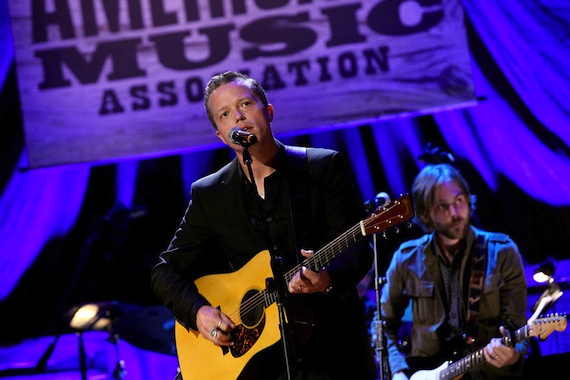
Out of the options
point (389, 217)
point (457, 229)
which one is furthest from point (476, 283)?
point (389, 217)

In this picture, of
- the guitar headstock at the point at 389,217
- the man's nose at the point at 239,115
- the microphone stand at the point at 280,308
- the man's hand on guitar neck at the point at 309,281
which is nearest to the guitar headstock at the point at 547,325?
the guitar headstock at the point at 389,217

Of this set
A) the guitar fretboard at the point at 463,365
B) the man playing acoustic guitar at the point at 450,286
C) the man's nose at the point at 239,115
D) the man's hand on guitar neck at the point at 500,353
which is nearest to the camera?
the man's nose at the point at 239,115

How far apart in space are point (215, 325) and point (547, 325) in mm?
2132

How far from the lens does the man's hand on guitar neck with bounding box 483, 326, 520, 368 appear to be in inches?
188

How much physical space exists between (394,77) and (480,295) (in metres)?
1.84

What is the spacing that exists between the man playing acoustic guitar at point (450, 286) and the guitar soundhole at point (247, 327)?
6.27 feet

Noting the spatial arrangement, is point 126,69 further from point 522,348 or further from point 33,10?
point 522,348

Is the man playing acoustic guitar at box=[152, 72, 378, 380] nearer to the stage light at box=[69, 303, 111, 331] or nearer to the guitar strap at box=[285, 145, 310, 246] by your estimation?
the guitar strap at box=[285, 145, 310, 246]

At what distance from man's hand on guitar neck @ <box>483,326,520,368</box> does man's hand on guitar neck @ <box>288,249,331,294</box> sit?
199 cm

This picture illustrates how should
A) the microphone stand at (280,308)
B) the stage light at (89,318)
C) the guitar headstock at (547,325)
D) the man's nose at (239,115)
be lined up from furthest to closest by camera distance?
1. the stage light at (89,318)
2. the guitar headstock at (547,325)
3. the man's nose at (239,115)
4. the microphone stand at (280,308)

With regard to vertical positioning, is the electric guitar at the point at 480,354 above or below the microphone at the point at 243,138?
below

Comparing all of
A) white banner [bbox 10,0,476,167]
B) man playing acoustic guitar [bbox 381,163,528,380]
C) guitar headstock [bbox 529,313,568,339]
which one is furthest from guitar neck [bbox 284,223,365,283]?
white banner [bbox 10,0,476,167]

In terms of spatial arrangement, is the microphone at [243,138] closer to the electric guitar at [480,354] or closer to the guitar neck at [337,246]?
the guitar neck at [337,246]

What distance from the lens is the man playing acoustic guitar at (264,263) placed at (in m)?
3.28
